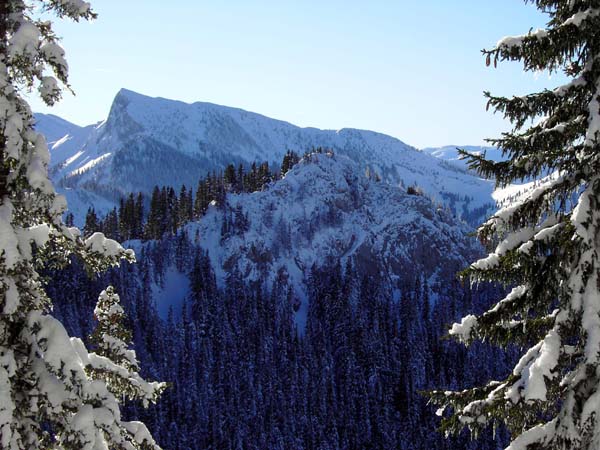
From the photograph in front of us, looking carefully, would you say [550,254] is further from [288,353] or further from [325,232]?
[325,232]

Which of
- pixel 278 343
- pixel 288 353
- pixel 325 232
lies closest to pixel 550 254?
pixel 288 353

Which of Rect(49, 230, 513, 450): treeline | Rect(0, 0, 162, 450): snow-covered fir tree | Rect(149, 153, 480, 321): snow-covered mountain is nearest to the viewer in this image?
Rect(0, 0, 162, 450): snow-covered fir tree

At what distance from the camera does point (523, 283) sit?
10078 mm

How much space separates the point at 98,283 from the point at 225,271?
3553 cm

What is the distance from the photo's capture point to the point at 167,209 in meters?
164

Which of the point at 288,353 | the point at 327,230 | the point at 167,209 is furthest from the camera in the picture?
the point at 327,230

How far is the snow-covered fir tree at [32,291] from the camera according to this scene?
339 inches

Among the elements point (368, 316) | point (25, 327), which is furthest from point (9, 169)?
point (368, 316)

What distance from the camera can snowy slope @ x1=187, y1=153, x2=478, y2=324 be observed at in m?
163

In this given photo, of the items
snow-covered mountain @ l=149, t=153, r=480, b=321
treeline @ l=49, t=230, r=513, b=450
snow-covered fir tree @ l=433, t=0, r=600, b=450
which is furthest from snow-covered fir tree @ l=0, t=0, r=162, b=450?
snow-covered mountain @ l=149, t=153, r=480, b=321

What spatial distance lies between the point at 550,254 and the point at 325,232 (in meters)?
165

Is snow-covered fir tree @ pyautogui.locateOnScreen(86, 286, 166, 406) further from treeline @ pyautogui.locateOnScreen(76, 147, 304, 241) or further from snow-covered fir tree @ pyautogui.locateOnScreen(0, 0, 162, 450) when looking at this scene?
treeline @ pyautogui.locateOnScreen(76, 147, 304, 241)

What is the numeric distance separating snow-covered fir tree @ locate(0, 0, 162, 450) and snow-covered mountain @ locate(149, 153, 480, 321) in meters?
145

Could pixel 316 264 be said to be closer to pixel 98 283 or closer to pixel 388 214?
pixel 388 214
